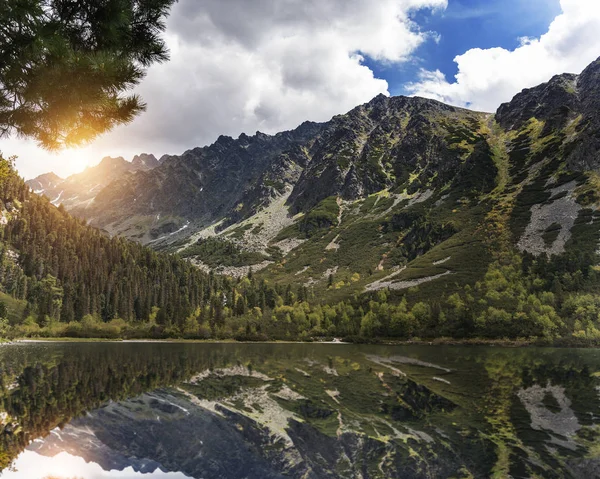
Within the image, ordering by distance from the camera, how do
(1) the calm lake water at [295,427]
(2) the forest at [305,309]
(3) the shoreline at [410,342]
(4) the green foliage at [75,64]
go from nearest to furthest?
(4) the green foliage at [75,64], (1) the calm lake water at [295,427], (3) the shoreline at [410,342], (2) the forest at [305,309]

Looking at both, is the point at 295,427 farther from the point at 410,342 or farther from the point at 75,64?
the point at 410,342

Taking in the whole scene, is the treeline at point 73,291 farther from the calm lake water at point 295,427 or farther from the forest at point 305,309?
the calm lake water at point 295,427

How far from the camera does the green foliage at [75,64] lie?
1351cm

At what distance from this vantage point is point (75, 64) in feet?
47.6

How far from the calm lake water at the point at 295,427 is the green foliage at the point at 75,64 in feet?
49.1

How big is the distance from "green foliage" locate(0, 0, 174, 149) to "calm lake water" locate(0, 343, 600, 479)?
14952mm

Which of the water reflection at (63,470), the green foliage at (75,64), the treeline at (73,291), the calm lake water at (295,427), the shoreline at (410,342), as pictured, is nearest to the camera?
the green foliage at (75,64)

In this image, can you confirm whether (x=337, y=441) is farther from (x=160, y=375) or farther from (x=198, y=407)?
(x=160, y=375)

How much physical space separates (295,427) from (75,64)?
25.6 metres

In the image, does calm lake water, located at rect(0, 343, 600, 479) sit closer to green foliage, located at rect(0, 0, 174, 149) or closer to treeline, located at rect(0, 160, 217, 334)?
green foliage, located at rect(0, 0, 174, 149)

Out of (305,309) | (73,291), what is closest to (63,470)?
(305,309)

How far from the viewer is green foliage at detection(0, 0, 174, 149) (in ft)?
44.3

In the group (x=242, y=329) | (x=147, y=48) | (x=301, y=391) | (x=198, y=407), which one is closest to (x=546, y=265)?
(x=242, y=329)

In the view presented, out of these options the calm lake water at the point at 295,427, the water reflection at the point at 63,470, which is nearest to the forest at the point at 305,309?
the calm lake water at the point at 295,427
